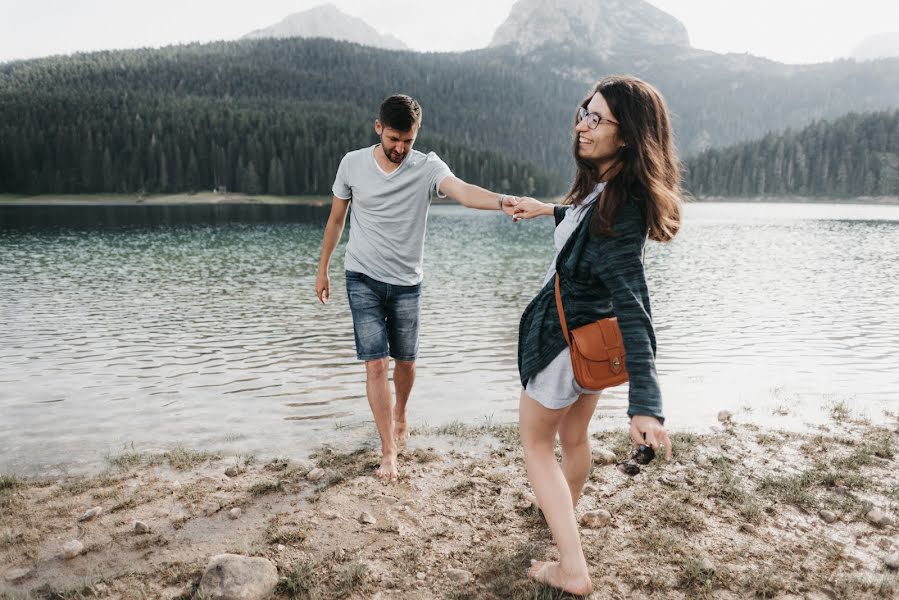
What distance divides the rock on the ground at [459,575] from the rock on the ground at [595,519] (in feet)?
3.68

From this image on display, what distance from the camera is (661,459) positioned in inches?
231

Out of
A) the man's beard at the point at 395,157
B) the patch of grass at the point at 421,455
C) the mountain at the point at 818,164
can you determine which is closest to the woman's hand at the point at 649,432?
the man's beard at the point at 395,157

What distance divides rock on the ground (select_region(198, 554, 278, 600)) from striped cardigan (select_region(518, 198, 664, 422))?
2310mm

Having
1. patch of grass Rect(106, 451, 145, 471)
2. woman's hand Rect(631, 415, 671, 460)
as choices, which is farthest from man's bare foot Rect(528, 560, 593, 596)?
patch of grass Rect(106, 451, 145, 471)

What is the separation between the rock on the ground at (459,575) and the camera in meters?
3.86

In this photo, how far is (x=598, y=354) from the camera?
306 cm

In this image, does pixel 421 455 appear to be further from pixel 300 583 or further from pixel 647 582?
pixel 647 582

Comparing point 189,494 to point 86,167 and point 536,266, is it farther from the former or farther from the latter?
point 86,167

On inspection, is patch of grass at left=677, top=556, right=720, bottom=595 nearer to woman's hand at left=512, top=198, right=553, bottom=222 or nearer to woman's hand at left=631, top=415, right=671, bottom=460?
woman's hand at left=631, top=415, right=671, bottom=460

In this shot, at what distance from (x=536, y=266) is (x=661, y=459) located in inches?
1087

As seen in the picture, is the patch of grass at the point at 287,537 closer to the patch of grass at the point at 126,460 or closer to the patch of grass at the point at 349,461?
the patch of grass at the point at 349,461

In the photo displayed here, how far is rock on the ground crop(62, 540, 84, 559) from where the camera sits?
4.13 metres

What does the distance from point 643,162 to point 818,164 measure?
191 meters

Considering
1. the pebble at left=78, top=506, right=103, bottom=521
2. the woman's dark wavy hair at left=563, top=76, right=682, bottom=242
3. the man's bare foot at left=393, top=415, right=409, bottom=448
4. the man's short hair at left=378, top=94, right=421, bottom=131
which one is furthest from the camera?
the man's bare foot at left=393, top=415, right=409, bottom=448
